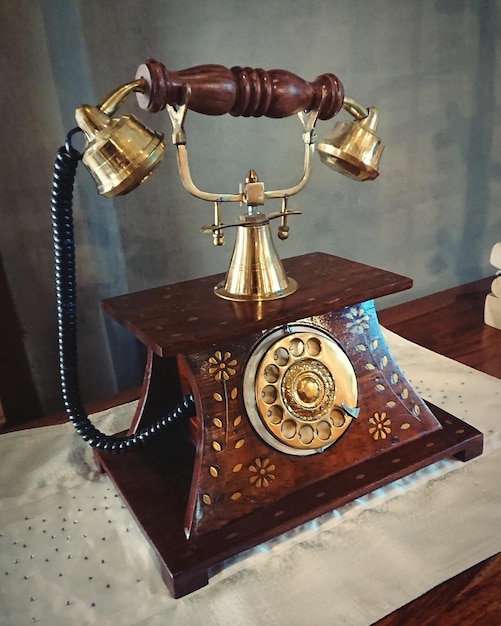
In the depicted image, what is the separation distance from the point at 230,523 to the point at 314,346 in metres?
0.29

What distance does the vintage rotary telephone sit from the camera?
2.42ft

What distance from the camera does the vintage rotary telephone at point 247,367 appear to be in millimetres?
739

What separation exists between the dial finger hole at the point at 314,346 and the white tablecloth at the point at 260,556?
0.25m

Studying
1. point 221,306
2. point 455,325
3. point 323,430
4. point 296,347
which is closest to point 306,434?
point 323,430

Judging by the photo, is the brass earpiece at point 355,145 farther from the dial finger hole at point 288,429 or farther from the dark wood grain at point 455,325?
the dark wood grain at point 455,325

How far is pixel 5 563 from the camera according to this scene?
82cm

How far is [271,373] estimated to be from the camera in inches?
33.2

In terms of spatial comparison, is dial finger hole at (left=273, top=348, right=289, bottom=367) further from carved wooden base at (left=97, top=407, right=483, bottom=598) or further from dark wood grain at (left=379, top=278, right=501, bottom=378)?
dark wood grain at (left=379, top=278, right=501, bottom=378)

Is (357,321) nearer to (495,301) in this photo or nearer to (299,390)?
(299,390)

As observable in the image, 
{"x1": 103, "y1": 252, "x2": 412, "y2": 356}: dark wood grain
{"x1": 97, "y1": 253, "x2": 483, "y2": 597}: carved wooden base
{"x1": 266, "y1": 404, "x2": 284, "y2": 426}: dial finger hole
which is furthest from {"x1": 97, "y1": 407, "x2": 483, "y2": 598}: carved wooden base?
{"x1": 103, "y1": 252, "x2": 412, "y2": 356}: dark wood grain

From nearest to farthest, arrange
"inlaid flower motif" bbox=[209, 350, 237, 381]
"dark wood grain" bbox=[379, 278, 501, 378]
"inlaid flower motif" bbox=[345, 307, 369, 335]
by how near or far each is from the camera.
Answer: "inlaid flower motif" bbox=[209, 350, 237, 381] → "inlaid flower motif" bbox=[345, 307, 369, 335] → "dark wood grain" bbox=[379, 278, 501, 378]

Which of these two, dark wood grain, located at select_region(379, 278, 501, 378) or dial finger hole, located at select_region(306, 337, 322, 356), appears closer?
dial finger hole, located at select_region(306, 337, 322, 356)

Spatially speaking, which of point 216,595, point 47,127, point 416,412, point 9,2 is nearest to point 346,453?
point 416,412

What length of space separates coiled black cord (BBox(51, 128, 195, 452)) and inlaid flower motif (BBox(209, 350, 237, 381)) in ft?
0.32
